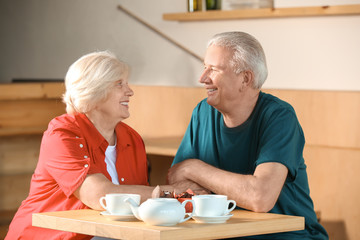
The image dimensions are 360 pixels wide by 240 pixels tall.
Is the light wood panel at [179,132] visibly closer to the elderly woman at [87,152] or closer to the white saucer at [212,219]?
the elderly woman at [87,152]

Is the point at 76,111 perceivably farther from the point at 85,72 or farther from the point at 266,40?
the point at 266,40

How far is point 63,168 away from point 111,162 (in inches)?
12.2

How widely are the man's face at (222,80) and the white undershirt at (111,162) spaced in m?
0.44

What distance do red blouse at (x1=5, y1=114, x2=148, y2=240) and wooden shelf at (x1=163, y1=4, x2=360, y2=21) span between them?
166 centimetres

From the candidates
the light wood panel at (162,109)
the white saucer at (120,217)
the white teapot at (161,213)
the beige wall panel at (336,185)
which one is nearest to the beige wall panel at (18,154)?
the light wood panel at (162,109)

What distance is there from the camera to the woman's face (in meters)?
2.57

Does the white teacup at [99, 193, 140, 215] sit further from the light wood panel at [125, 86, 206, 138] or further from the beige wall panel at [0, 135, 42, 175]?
the beige wall panel at [0, 135, 42, 175]

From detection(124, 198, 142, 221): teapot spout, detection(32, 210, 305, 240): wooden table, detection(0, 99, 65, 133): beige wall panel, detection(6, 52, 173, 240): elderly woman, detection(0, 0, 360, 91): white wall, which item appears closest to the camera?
detection(32, 210, 305, 240): wooden table

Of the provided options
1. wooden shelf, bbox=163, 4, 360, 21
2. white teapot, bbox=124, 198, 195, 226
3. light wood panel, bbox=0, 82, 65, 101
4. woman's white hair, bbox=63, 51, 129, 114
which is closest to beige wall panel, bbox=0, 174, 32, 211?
light wood panel, bbox=0, 82, 65, 101

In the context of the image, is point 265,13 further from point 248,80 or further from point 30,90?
point 30,90

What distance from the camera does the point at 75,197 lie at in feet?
7.77

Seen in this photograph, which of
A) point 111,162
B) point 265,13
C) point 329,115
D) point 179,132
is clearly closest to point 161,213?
point 111,162

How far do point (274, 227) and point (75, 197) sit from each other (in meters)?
0.77

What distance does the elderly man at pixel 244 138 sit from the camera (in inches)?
93.4
